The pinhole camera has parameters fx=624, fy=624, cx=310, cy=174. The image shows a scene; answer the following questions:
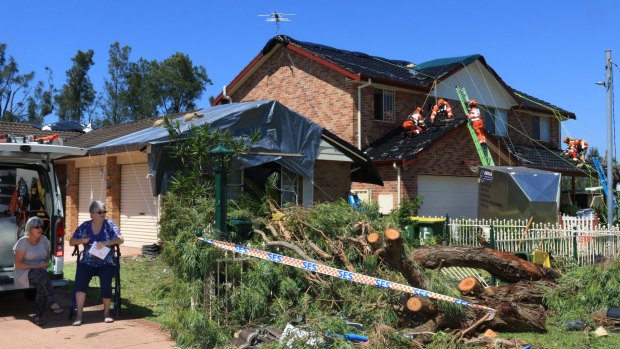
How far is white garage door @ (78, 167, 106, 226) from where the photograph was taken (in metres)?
17.7

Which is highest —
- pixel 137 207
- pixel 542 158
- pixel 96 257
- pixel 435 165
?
pixel 542 158

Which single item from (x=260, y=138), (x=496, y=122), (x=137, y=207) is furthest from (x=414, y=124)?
(x=137, y=207)

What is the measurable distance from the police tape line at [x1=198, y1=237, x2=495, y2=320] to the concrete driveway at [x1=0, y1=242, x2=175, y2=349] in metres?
1.25

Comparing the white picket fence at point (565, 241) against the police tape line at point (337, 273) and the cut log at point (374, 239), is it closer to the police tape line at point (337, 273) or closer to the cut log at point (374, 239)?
the cut log at point (374, 239)

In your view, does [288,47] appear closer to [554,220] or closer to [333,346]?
[554,220]

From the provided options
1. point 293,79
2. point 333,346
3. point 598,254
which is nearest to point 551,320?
point 333,346

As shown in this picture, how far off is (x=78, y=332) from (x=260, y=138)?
5.71 meters

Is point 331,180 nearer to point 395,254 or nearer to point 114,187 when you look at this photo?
point 114,187

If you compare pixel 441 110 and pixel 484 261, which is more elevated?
pixel 441 110

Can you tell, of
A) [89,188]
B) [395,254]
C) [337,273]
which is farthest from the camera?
[89,188]

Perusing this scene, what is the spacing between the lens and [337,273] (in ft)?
21.9

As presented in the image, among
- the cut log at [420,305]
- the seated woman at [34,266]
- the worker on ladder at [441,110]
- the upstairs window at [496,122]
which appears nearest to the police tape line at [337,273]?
the cut log at [420,305]

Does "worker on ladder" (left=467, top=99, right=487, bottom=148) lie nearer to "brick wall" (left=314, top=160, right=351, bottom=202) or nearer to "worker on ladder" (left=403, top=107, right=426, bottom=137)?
"worker on ladder" (left=403, top=107, right=426, bottom=137)

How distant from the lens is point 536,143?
2605 centimetres
